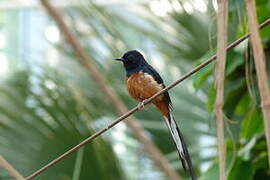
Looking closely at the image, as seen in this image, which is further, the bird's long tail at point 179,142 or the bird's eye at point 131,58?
the bird's eye at point 131,58

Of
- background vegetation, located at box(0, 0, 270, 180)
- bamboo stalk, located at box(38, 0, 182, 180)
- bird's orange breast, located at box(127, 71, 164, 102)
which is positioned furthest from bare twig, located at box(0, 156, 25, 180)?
bird's orange breast, located at box(127, 71, 164, 102)

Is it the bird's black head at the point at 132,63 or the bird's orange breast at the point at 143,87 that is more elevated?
the bird's black head at the point at 132,63

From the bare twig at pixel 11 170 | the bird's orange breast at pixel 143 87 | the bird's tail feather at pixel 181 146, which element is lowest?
the bare twig at pixel 11 170

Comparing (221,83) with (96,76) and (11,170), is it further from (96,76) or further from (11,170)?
(96,76)

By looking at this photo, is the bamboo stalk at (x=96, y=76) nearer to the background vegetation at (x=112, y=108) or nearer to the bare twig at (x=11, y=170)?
the background vegetation at (x=112, y=108)

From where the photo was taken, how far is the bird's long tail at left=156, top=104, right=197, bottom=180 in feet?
4.87

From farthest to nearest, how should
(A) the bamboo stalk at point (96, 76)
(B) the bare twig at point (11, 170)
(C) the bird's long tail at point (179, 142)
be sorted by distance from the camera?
(A) the bamboo stalk at point (96, 76) < (C) the bird's long tail at point (179, 142) < (B) the bare twig at point (11, 170)

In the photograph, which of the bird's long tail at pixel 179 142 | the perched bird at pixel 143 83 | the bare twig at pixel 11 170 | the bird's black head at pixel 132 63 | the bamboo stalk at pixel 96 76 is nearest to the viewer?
the bare twig at pixel 11 170

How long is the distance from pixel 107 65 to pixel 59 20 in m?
1.41

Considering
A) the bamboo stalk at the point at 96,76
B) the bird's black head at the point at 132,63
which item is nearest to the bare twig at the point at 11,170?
the bamboo stalk at the point at 96,76

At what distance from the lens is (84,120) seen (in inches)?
101

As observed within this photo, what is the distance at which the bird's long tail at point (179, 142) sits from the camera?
1.48 metres

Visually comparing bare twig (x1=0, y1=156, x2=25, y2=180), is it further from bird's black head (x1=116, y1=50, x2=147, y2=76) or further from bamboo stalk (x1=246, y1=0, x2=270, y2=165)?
bird's black head (x1=116, y1=50, x2=147, y2=76)

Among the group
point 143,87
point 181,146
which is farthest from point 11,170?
point 143,87
